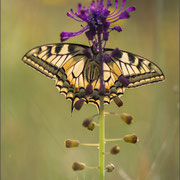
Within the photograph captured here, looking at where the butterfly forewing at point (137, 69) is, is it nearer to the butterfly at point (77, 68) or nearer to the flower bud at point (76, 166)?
the butterfly at point (77, 68)

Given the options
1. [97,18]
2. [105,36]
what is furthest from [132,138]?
[97,18]

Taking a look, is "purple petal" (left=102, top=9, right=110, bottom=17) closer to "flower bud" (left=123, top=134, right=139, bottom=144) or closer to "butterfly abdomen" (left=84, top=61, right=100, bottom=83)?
"butterfly abdomen" (left=84, top=61, right=100, bottom=83)

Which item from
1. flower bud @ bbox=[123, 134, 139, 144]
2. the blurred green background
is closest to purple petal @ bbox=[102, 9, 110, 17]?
flower bud @ bbox=[123, 134, 139, 144]

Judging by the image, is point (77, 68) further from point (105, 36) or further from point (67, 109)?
point (67, 109)

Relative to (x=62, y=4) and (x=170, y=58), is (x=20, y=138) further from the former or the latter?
(x=62, y=4)

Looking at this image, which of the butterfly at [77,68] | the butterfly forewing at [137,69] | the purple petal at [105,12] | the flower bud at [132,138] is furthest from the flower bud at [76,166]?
the purple petal at [105,12]

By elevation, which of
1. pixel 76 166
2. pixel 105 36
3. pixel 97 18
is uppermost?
pixel 97 18
